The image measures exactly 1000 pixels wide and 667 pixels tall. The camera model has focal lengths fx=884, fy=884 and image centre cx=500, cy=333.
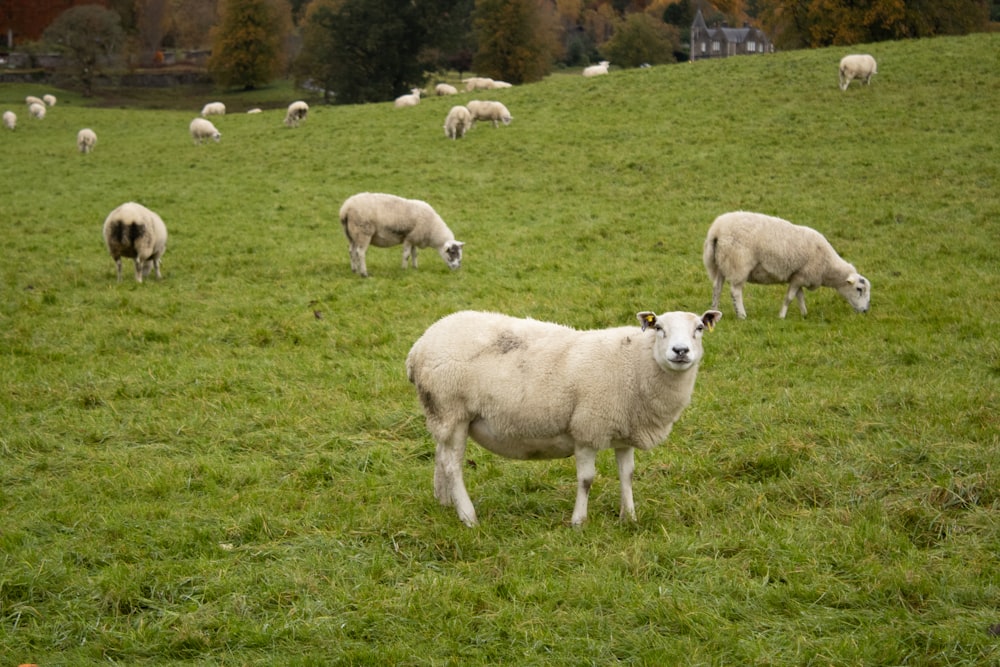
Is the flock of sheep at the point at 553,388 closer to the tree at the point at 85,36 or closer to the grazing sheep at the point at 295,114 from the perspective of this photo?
the grazing sheep at the point at 295,114

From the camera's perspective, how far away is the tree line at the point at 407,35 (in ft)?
151

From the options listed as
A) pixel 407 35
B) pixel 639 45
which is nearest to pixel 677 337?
pixel 407 35

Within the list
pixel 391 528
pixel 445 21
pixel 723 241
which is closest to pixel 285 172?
pixel 723 241

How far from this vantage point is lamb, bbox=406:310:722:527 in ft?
21.7

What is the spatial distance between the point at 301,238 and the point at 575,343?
15.0 meters

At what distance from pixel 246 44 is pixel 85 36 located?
1228 centimetres

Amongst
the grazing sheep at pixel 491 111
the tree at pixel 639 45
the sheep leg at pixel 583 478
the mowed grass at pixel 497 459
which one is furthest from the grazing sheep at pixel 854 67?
the tree at pixel 639 45

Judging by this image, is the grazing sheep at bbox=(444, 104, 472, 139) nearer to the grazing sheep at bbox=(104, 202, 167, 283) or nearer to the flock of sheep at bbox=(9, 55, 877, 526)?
the grazing sheep at bbox=(104, 202, 167, 283)

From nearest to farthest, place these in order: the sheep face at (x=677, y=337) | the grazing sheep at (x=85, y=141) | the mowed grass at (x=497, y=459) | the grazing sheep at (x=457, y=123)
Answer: the mowed grass at (x=497, y=459) < the sheep face at (x=677, y=337) < the grazing sheep at (x=457, y=123) < the grazing sheep at (x=85, y=141)

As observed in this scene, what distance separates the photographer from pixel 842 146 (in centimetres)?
2544

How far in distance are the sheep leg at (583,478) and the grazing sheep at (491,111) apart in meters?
28.0

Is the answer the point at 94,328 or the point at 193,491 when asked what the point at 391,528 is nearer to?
the point at 193,491

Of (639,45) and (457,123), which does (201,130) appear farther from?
(639,45)

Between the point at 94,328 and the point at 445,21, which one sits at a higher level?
the point at 445,21
